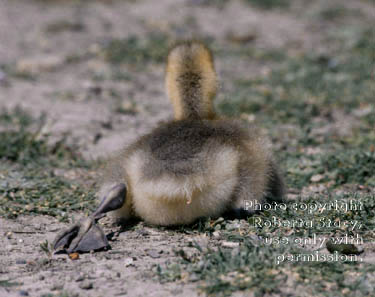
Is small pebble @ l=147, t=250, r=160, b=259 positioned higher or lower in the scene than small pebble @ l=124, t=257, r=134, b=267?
higher

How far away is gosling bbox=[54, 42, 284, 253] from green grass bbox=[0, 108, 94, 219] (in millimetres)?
627

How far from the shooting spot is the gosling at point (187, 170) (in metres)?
3.72

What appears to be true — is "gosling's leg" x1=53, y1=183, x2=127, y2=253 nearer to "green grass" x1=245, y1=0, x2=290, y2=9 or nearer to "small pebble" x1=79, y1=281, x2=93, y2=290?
"small pebble" x1=79, y1=281, x2=93, y2=290

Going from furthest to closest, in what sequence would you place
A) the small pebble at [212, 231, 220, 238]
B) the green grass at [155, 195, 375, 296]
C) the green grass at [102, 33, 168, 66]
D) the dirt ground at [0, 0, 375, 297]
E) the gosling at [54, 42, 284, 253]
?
the green grass at [102, 33, 168, 66]
the small pebble at [212, 231, 220, 238]
the gosling at [54, 42, 284, 253]
the dirt ground at [0, 0, 375, 297]
the green grass at [155, 195, 375, 296]

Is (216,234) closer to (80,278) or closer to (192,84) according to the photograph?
(80,278)

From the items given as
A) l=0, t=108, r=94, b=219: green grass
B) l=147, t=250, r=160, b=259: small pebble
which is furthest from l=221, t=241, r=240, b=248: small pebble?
l=0, t=108, r=94, b=219: green grass

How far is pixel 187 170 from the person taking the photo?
3.69 metres

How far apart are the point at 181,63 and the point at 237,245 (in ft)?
4.71

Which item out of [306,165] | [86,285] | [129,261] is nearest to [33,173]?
[129,261]

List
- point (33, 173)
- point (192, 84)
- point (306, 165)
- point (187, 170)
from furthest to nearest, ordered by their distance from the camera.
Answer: point (306, 165), point (33, 173), point (192, 84), point (187, 170)

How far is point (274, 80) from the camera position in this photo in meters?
8.11

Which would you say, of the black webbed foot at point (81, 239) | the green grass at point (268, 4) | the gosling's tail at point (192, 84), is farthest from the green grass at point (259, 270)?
the green grass at point (268, 4)

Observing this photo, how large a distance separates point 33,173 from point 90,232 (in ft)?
5.44

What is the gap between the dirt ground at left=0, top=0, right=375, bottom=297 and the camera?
136 inches
